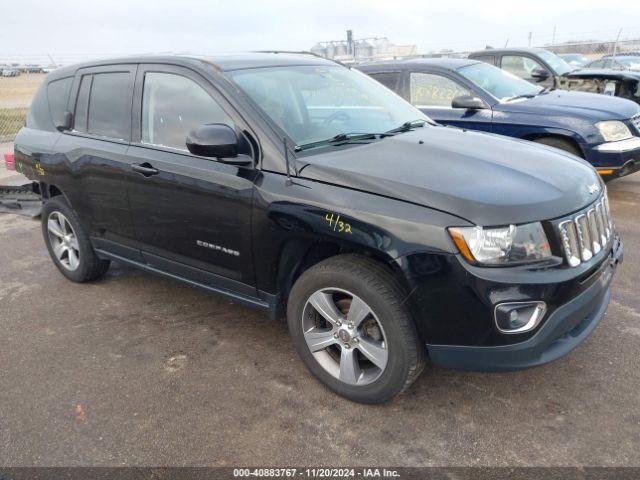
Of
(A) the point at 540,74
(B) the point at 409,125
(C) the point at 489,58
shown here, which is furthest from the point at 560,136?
(C) the point at 489,58

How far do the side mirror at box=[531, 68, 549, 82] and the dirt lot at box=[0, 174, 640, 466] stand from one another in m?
5.77

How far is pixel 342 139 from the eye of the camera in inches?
124

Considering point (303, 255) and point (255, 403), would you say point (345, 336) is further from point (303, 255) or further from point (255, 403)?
point (255, 403)

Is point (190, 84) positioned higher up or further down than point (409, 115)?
higher up

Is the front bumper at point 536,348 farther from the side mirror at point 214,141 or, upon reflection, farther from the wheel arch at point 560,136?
the wheel arch at point 560,136

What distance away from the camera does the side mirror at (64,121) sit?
4.13 metres

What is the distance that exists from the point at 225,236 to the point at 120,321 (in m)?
1.31

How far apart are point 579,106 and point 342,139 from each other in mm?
4169

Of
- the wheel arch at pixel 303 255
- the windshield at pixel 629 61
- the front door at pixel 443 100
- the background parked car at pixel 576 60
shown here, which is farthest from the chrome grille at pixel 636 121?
the background parked car at pixel 576 60

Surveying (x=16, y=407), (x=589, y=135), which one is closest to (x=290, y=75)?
(x=16, y=407)

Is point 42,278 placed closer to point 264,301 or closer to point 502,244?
point 264,301

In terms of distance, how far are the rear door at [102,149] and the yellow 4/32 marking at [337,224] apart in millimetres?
1645

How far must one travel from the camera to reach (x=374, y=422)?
8.89ft

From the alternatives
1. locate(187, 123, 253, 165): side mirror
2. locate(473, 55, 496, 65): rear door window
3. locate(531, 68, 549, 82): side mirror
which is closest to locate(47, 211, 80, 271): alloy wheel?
locate(187, 123, 253, 165): side mirror
